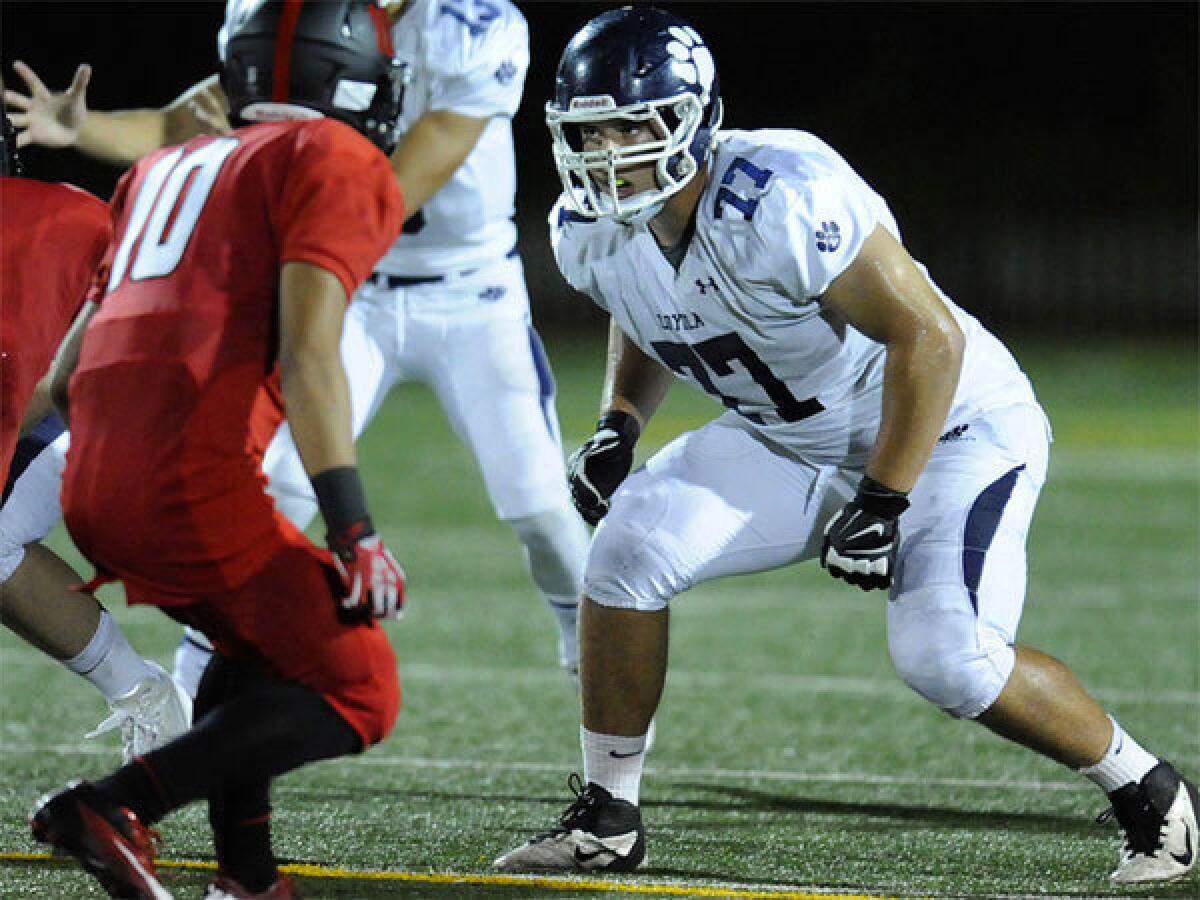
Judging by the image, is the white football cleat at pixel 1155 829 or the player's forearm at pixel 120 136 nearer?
the white football cleat at pixel 1155 829

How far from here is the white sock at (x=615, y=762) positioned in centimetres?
343

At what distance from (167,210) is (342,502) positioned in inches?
18.7

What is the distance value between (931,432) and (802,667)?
264 cm

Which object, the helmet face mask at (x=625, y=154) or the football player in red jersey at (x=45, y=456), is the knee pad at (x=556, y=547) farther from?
the helmet face mask at (x=625, y=154)

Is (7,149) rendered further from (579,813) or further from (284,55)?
(579,813)

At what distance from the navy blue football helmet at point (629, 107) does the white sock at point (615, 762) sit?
0.89 m

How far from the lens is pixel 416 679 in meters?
5.50

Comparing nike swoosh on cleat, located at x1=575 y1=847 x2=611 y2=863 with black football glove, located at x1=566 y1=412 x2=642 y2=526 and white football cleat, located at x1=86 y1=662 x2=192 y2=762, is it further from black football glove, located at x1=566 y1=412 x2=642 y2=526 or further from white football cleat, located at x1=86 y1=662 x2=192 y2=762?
white football cleat, located at x1=86 y1=662 x2=192 y2=762

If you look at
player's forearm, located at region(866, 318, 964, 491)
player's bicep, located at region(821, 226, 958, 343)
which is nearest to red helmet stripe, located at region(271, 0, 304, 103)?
player's bicep, located at region(821, 226, 958, 343)

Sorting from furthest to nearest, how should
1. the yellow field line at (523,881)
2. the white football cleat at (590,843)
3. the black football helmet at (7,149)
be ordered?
the white football cleat at (590,843) → the black football helmet at (7,149) → the yellow field line at (523,881)

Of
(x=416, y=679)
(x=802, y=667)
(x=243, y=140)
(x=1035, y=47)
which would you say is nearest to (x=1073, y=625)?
(x=802, y=667)

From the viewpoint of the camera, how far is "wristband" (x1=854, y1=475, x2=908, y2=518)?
10.3 ft

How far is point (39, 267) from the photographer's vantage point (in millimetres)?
2955

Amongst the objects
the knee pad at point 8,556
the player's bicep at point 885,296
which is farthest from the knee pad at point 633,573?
the knee pad at point 8,556
